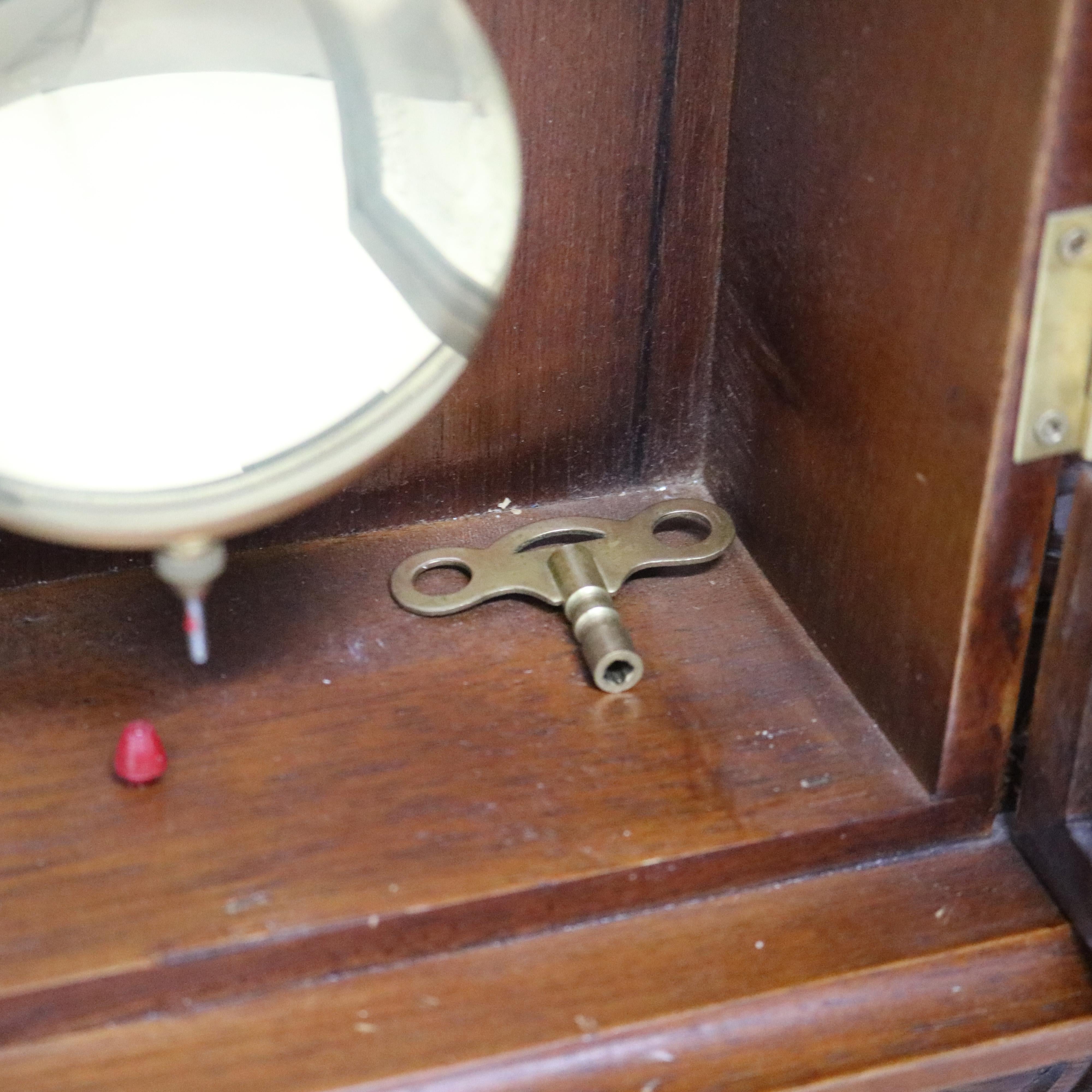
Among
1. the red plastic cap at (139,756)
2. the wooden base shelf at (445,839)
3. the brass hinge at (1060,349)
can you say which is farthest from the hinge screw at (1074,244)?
the red plastic cap at (139,756)

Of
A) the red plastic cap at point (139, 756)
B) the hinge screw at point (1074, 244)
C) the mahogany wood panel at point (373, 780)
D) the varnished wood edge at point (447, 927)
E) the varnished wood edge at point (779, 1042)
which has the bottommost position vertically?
the varnished wood edge at point (779, 1042)

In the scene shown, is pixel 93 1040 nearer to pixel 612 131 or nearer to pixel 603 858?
pixel 603 858

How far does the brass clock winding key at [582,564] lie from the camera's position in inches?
25.8

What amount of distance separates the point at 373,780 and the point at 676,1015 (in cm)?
16

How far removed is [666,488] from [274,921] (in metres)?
0.36

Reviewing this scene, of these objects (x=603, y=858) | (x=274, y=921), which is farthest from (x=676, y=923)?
(x=274, y=921)

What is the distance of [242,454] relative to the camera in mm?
510

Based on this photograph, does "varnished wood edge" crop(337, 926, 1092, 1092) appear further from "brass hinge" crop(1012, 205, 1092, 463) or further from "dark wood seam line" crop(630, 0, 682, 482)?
"dark wood seam line" crop(630, 0, 682, 482)

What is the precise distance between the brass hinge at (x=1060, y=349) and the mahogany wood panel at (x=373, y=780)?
0.55 feet

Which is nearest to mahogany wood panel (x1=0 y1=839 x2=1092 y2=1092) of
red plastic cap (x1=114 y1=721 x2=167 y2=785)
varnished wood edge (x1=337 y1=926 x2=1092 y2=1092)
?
varnished wood edge (x1=337 y1=926 x2=1092 y2=1092)

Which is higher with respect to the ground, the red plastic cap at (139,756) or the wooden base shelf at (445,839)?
the red plastic cap at (139,756)

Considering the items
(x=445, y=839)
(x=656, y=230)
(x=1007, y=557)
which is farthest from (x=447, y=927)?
(x=656, y=230)

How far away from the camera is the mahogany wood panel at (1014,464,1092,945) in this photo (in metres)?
0.54

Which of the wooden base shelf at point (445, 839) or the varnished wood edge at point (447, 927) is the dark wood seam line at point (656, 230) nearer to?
the wooden base shelf at point (445, 839)
